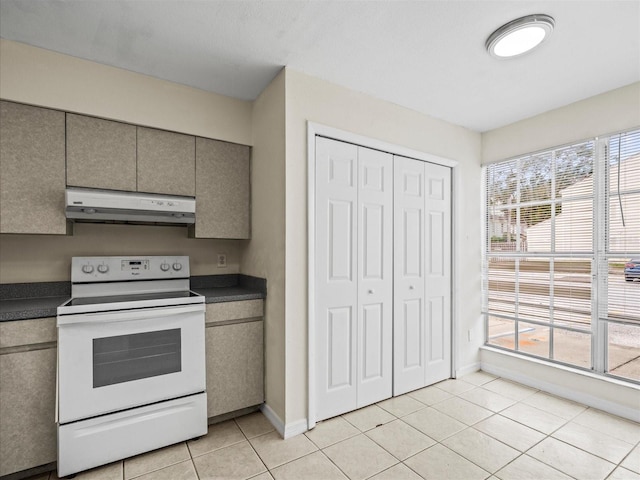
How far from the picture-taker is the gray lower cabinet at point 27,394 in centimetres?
181

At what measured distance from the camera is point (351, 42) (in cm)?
205

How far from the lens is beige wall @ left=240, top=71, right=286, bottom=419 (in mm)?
2357

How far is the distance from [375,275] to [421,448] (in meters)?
1.23

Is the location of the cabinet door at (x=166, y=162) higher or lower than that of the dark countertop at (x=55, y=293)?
higher

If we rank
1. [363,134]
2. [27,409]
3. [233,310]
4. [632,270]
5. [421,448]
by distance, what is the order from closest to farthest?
[27,409], [421,448], [233,310], [632,270], [363,134]

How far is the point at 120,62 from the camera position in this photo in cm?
226

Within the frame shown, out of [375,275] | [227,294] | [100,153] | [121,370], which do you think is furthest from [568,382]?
[100,153]

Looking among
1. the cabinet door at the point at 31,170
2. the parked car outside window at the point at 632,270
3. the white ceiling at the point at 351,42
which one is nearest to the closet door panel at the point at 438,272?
the white ceiling at the point at 351,42

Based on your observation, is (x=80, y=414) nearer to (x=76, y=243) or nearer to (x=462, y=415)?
(x=76, y=243)

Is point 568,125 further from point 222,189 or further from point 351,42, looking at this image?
point 222,189

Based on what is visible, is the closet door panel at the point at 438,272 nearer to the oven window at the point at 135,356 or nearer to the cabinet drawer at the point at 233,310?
the cabinet drawer at the point at 233,310

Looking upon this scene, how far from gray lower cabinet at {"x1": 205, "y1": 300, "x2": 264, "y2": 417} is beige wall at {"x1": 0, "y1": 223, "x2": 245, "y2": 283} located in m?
0.63

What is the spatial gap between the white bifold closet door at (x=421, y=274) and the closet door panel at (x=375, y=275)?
96 mm

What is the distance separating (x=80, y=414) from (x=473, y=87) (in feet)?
11.4
